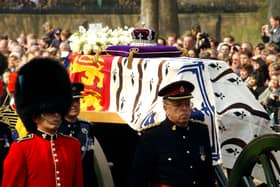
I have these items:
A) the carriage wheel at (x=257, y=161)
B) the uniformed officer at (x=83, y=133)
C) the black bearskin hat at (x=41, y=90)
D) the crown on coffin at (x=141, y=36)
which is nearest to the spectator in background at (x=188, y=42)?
the crown on coffin at (x=141, y=36)

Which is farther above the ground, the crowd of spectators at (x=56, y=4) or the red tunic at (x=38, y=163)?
the crowd of spectators at (x=56, y=4)

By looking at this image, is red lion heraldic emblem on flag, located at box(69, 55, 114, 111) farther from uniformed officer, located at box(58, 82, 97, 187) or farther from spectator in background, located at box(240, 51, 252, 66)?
spectator in background, located at box(240, 51, 252, 66)

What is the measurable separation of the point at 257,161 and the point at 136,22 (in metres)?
19.8

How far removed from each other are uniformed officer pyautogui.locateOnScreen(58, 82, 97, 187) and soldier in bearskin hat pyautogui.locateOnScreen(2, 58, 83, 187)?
3.77 ft

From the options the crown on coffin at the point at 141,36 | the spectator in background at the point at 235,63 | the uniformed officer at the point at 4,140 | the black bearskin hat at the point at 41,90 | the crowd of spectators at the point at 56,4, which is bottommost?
the spectator in background at the point at 235,63

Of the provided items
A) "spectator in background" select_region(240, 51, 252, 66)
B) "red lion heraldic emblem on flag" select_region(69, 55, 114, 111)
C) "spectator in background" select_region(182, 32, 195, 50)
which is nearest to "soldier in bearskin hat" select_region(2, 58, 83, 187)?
"red lion heraldic emblem on flag" select_region(69, 55, 114, 111)

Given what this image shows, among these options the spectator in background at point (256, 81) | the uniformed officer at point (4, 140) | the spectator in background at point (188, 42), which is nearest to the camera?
the uniformed officer at point (4, 140)

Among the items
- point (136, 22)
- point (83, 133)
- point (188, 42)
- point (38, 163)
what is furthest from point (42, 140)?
point (136, 22)

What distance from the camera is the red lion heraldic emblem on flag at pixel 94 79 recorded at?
29.9ft

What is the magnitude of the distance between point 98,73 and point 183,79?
36.2 inches

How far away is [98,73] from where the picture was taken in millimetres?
9156

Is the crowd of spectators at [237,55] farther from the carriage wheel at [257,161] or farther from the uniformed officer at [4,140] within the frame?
the uniformed officer at [4,140]

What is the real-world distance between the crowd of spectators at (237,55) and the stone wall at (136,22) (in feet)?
18.0

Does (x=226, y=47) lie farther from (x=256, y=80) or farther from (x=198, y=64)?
(x=198, y=64)
